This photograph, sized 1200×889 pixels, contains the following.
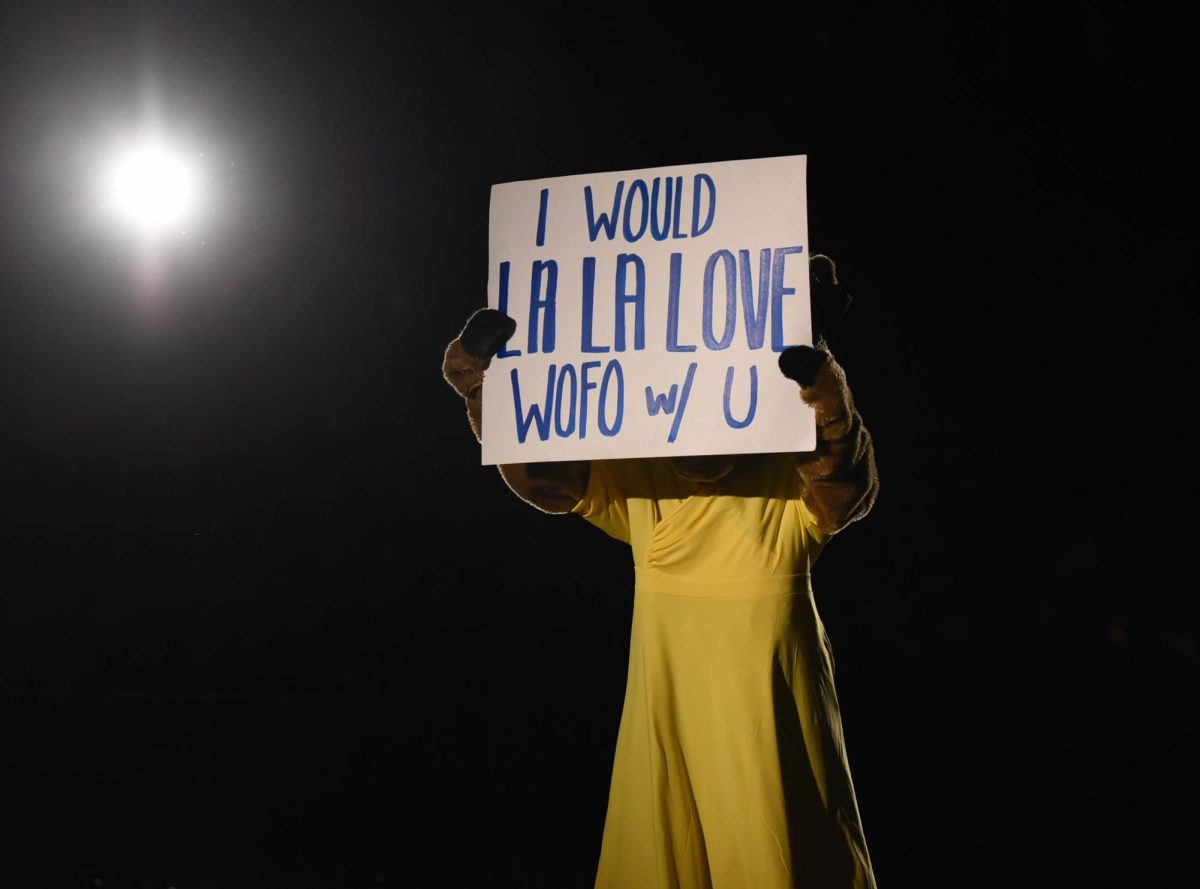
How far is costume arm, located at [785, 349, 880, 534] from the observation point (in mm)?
1324

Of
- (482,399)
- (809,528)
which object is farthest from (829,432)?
(482,399)

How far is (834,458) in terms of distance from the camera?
1355 millimetres

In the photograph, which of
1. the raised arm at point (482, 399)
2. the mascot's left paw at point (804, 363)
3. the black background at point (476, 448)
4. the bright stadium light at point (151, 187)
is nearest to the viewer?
the mascot's left paw at point (804, 363)

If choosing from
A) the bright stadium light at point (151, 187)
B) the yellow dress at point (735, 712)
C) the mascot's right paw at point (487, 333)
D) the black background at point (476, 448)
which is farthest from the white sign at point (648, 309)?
the bright stadium light at point (151, 187)

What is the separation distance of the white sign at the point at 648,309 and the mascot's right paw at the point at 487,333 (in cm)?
2

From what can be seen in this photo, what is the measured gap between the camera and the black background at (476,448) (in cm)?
168

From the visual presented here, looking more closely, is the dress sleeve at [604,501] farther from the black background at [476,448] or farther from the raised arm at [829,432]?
the black background at [476,448]

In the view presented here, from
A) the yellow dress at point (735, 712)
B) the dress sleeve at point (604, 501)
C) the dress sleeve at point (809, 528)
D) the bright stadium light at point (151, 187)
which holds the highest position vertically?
the bright stadium light at point (151, 187)

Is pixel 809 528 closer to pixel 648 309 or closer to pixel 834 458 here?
pixel 834 458

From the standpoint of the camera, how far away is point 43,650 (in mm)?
2072

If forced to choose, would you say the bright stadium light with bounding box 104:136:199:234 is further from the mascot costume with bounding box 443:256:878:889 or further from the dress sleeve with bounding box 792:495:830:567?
the dress sleeve with bounding box 792:495:830:567

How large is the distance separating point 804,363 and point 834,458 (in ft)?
0.40

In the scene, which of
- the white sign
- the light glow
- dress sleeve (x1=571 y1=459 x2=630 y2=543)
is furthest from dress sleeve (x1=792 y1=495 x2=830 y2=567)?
the light glow

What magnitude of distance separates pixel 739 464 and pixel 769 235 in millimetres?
283
